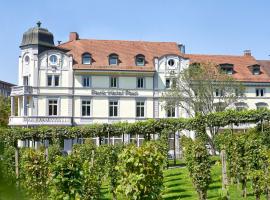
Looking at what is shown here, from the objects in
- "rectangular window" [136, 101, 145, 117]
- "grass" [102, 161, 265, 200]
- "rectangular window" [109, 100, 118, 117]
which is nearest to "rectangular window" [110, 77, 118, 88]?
"rectangular window" [109, 100, 118, 117]

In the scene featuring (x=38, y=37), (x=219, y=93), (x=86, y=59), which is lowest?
(x=219, y=93)

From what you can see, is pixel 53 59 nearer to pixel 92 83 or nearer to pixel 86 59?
pixel 86 59

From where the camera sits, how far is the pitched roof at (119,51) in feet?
159

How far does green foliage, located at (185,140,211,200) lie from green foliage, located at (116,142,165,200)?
577 cm

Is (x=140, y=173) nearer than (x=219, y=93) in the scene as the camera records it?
Yes

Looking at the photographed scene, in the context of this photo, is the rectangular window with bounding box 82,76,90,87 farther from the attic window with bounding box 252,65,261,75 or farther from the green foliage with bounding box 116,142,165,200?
the green foliage with bounding box 116,142,165,200

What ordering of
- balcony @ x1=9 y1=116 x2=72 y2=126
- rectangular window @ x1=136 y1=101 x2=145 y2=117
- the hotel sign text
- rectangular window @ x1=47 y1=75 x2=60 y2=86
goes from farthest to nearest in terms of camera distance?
rectangular window @ x1=136 y1=101 x2=145 y2=117
the hotel sign text
rectangular window @ x1=47 y1=75 x2=60 y2=86
balcony @ x1=9 y1=116 x2=72 y2=126

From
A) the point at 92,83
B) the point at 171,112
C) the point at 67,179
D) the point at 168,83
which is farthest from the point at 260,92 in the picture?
the point at 67,179

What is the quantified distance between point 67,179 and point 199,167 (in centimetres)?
744

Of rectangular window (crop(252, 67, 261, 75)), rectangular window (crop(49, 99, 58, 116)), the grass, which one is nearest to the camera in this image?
the grass

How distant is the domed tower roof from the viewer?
47688 mm

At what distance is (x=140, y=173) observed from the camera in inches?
489

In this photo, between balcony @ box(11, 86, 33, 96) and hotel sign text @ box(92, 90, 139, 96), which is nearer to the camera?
balcony @ box(11, 86, 33, 96)

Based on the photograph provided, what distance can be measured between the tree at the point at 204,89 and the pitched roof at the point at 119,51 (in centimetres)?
441
